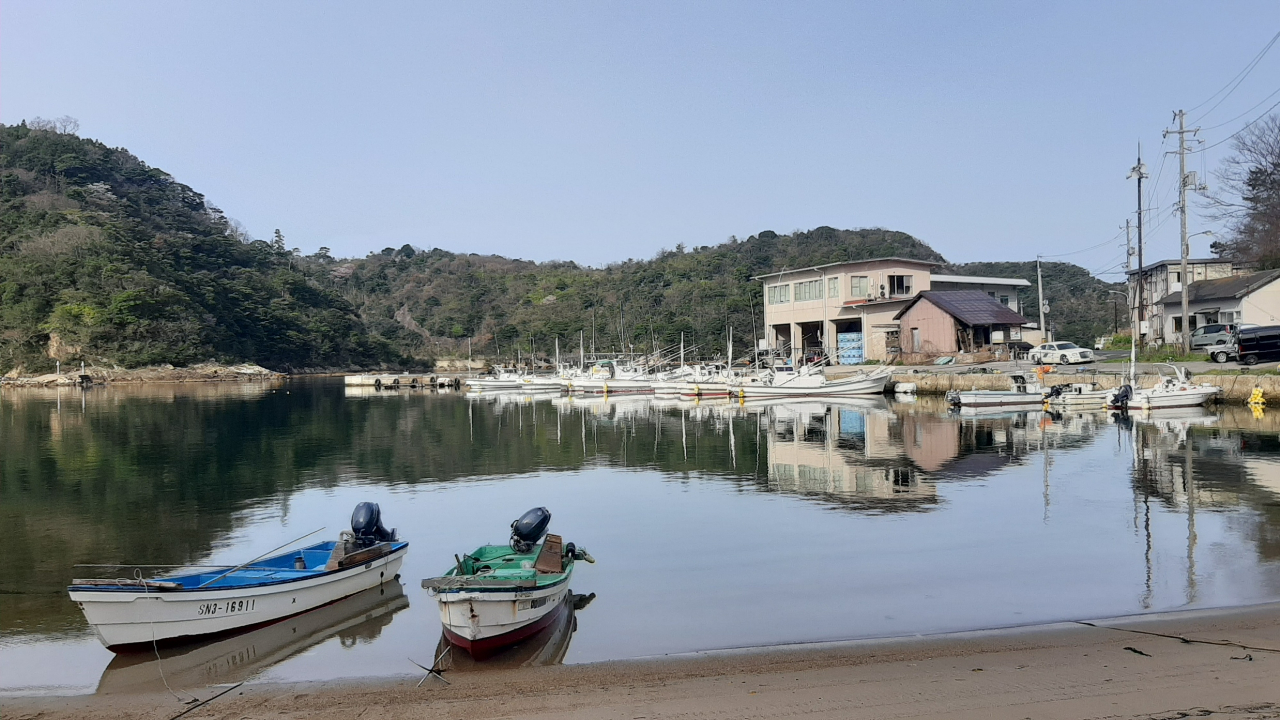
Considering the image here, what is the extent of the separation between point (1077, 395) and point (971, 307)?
1561 centimetres

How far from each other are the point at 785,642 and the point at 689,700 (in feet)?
7.68

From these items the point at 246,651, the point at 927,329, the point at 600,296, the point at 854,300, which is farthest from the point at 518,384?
the point at 246,651

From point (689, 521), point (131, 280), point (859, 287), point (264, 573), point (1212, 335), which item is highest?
point (131, 280)

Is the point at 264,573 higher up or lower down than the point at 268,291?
lower down

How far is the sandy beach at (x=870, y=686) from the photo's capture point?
Answer: 23.3 ft

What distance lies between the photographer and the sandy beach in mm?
7113

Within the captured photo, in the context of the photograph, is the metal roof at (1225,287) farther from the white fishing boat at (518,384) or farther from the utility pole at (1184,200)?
the white fishing boat at (518,384)

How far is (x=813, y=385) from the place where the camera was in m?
49.1

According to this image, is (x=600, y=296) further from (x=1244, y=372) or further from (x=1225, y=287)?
(x=1244, y=372)

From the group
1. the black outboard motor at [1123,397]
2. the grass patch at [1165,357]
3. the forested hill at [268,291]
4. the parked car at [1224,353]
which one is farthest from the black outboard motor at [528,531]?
the forested hill at [268,291]

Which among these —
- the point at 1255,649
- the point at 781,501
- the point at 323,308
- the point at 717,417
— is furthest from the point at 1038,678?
the point at 323,308

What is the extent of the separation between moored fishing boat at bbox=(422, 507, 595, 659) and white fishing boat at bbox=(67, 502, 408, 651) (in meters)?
2.03

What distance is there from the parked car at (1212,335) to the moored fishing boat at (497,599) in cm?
4091

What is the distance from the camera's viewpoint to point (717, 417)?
131 feet
